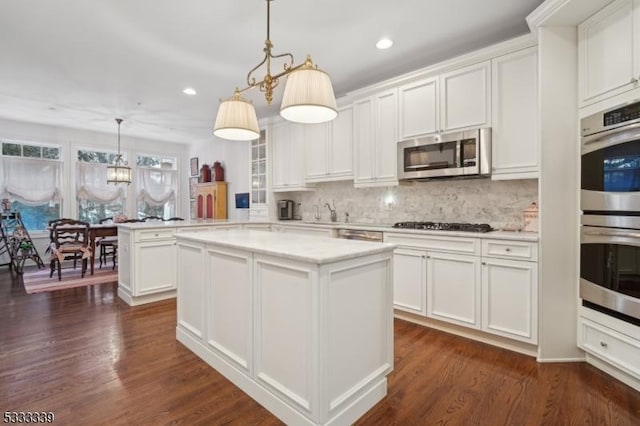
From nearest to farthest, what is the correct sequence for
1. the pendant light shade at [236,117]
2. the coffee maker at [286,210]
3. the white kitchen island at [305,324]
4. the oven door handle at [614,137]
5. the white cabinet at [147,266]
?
the white kitchen island at [305,324], the oven door handle at [614,137], the pendant light shade at [236,117], the white cabinet at [147,266], the coffee maker at [286,210]

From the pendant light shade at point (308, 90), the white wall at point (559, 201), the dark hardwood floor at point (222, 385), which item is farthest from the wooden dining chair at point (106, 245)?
the white wall at point (559, 201)

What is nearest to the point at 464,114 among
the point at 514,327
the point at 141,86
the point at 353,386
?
the point at 514,327

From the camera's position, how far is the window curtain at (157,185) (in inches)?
296

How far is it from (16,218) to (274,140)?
4826 mm

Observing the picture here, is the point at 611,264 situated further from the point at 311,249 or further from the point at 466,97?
the point at 311,249

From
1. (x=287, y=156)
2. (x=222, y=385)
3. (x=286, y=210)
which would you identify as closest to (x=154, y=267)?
(x=286, y=210)

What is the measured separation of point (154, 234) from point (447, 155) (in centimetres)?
341

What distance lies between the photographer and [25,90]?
14.3ft

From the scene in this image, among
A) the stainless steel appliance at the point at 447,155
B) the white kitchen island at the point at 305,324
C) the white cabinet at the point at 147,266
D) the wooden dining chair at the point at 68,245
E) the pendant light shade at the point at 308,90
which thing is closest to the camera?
the white kitchen island at the point at 305,324

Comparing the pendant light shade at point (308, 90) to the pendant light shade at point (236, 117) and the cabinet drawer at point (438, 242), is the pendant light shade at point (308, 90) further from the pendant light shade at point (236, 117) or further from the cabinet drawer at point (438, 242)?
the cabinet drawer at point (438, 242)

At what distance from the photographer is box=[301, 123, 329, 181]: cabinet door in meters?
4.38

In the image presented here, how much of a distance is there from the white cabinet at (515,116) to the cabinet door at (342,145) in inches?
66.5

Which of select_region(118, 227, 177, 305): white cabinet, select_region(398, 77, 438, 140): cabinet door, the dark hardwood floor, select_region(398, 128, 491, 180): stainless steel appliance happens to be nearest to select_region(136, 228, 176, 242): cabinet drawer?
select_region(118, 227, 177, 305): white cabinet

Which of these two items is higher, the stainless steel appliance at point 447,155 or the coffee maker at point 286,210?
the stainless steel appliance at point 447,155
